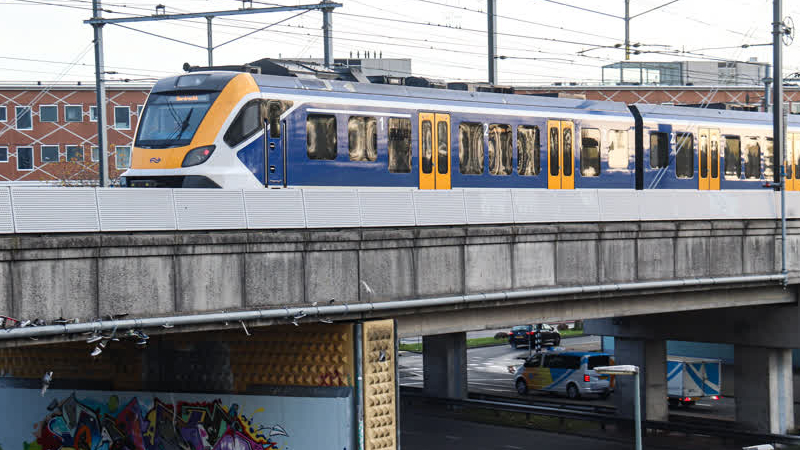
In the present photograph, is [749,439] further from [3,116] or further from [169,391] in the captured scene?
[3,116]

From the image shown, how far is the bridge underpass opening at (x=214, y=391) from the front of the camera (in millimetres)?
19578

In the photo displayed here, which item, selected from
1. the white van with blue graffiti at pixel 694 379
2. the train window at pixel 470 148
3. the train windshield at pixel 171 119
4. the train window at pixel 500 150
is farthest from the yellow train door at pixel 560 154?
the white van with blue graffiti at pixel 694 379

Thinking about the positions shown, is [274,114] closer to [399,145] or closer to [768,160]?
[399,145]

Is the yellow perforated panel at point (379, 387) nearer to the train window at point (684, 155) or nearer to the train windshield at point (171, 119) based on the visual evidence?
the train windshield at point (171, 119)

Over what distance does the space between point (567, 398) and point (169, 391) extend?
27.0 meters

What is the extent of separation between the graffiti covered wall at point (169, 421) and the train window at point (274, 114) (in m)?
5.81

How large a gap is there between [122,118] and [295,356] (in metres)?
51.4

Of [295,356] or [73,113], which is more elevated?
[73,113]

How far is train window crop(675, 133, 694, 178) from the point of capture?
107 ft

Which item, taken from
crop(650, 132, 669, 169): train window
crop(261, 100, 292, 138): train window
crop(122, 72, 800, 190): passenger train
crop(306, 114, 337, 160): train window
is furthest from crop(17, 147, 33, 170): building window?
crop(261, 100, 292, 138): train window

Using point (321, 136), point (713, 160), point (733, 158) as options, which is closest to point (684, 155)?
point (713, 160)

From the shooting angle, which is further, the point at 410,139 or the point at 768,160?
the point at 768,160

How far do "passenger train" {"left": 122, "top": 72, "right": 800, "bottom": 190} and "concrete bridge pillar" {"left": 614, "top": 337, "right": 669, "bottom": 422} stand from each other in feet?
19.6

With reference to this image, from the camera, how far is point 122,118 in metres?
68.2
